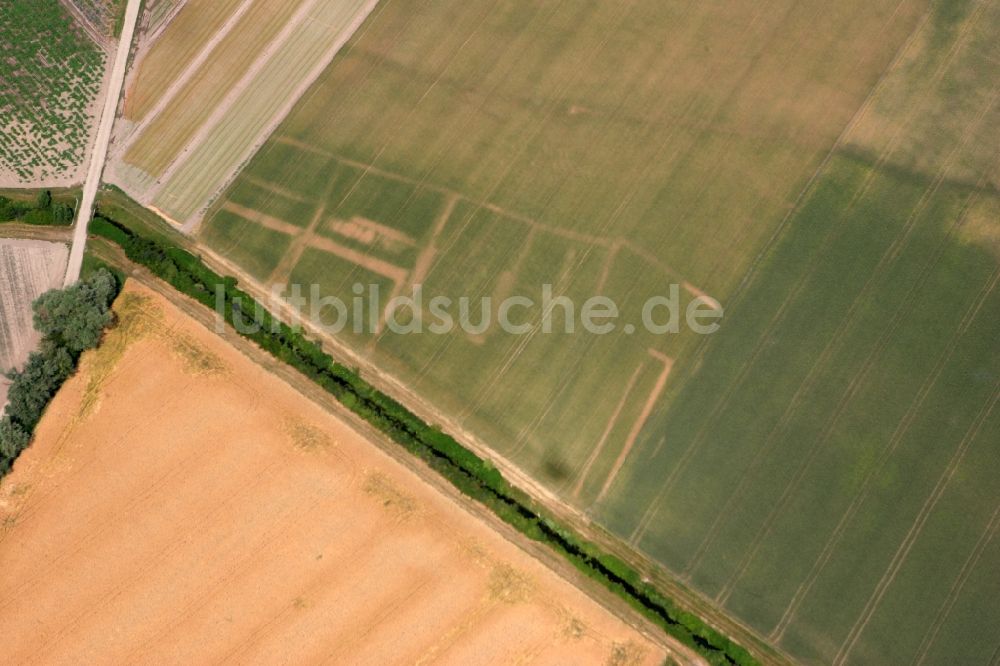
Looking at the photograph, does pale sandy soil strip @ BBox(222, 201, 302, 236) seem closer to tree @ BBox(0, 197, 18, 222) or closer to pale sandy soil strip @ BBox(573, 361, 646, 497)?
tree @ BBox(0, 197, 18, 222)

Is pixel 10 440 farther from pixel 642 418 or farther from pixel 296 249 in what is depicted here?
pixel 642 418

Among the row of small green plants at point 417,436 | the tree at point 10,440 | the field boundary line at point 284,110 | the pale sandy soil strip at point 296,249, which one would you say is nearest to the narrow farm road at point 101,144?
the row of small green plants at point 417,436

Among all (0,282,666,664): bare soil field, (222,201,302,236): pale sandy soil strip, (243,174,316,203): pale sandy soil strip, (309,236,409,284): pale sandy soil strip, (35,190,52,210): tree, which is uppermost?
(243,174,316,203): pale sandy soil strip

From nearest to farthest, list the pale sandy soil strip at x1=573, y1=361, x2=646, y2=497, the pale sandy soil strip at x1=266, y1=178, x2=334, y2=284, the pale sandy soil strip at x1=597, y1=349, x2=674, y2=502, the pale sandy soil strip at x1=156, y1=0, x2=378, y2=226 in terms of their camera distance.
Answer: the pale sandy soil strip at x1=597, y1=349, x2=674, y2=502, the pale sandy soil strip at x1=573, y1=361, x2=646, y2=497, the pale sandy soil strip at x1=266, y1=178, x2=334, y2=284, the pale sandy soil strip at x1=156, y1=0, x2=378, y2=226

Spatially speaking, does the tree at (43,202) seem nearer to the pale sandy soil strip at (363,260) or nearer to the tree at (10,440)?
the tree at (10,440)

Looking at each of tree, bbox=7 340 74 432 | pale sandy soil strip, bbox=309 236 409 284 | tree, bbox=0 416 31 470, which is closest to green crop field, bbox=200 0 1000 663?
pale sandy soil strip, bbox=309 236 409 284

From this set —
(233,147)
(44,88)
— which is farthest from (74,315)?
(44,88)
